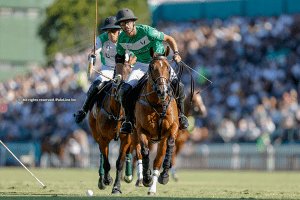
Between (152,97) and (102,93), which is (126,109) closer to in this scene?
(152,97)

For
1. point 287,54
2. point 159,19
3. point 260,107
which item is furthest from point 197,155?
point 159,19

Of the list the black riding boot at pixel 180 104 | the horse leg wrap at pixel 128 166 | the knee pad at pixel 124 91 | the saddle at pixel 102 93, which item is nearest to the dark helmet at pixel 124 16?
the knee pad at pixel 124 91

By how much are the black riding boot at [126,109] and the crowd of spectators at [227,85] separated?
9.24 metres

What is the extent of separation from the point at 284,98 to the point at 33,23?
30.6 m

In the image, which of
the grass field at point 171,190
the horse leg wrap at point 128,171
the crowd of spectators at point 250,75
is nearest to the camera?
the grass field at point 171,190

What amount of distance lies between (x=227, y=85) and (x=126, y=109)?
14007 millimetres

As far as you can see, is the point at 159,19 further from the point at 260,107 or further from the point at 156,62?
the point at 156,62

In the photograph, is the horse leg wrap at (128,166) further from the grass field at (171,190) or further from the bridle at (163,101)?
the bridle at (163,101)

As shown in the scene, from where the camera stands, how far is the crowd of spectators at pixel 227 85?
72.8ft

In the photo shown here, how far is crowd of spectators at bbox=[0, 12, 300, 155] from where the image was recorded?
2220 cm

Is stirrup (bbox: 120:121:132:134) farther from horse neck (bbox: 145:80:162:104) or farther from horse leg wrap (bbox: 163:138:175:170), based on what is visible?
horse leg wrap (bbox: 163:138:175:170)

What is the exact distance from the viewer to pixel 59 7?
4600 cm

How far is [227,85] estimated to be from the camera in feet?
80.1

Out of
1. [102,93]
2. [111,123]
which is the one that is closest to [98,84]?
[102,93]
